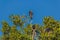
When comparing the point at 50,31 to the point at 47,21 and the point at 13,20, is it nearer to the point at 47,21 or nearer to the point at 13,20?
the point at 47,21

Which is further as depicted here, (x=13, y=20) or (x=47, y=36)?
(x=13, y=20)

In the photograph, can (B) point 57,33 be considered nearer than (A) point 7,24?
Yes

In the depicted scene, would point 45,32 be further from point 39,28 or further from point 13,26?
point 13,26

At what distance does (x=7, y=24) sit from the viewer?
1099 inches

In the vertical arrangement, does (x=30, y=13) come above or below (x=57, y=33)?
above

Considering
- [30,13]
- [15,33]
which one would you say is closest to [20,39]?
[15,33]

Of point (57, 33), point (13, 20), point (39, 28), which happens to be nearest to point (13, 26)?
point (13, 20)

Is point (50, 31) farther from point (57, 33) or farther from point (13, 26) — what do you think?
point (13, 26)

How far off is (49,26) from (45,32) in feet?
3.02

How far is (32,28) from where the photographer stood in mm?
26984

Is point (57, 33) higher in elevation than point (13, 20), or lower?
lower

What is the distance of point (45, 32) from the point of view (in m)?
26.0

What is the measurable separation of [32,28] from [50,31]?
5.32 ft

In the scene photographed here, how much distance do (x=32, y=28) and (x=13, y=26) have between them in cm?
176
